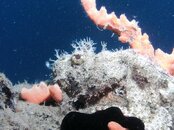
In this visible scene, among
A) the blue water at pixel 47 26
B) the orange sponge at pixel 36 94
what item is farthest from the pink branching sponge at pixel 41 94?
the blue water at pixel 47 26

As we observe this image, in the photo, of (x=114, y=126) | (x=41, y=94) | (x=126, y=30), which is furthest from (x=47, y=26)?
(x=114, y=126)

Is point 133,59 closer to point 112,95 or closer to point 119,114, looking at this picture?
point 112,95

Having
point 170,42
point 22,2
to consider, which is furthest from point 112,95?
point 22,2

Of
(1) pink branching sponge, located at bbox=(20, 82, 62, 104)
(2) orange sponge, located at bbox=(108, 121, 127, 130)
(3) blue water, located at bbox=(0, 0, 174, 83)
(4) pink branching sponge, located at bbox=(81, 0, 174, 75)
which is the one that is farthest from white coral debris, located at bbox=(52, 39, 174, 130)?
(3) blue water, located at bbox=(0, 0, 174, 83)

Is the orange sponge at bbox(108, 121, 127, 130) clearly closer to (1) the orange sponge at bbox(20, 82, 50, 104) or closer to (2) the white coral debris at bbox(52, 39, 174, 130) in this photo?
(2) the white coral debris at bbox(52, 39, 174, 130)

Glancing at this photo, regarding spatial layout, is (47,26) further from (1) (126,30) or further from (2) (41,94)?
(2) (41,94)

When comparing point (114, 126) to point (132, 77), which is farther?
point (132, 77)
